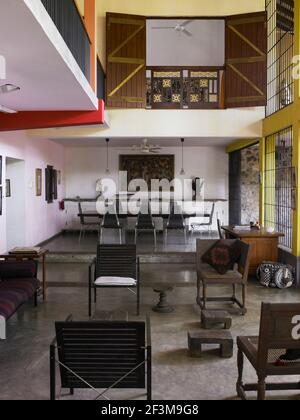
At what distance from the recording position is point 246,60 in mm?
7832

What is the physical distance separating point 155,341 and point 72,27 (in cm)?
345

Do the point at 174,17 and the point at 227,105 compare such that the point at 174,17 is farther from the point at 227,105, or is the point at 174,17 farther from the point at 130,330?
the point at 130,330

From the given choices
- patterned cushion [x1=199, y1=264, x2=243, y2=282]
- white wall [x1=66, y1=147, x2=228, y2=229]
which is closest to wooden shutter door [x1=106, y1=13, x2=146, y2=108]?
white wall [x1=66, y1=147, x2=228, y2=229]

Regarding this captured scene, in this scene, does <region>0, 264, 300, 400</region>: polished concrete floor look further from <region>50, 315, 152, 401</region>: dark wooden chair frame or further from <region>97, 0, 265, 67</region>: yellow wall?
<region>97, 0, 265, 67</region>: yellow wall

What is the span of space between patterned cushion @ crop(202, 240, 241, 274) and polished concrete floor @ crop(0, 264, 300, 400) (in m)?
0.58

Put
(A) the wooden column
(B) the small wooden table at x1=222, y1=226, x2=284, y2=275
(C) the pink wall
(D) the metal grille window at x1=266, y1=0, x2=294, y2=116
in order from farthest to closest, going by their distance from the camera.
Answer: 1. (D) the metal grille window at x1=266, y1=0, x2=294, y2=116
2. (C) the pink wall
3. (B) the small wooden table at x1=222, y1=226, x2=284, y2=275
4. (A) the wooden column

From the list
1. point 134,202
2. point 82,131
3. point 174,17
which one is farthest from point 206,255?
point 134,202

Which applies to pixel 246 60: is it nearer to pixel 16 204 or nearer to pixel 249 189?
pixel 249 189

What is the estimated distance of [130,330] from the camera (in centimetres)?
258

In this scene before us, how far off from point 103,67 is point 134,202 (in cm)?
423

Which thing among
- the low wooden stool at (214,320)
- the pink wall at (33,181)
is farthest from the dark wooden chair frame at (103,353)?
the pink wall at (33,181)

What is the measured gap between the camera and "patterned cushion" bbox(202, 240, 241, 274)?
5.32 metres

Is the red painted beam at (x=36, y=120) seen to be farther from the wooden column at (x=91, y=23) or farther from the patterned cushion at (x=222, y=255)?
the patterned cushion at (x=222, y=255)
